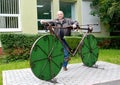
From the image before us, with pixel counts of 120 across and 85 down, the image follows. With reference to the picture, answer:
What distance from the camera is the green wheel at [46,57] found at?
23.7ft

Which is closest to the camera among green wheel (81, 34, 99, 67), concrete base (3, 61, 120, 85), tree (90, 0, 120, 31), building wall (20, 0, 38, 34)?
concrete base (3, 61, 120, 85)

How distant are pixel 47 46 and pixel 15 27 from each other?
9.34m

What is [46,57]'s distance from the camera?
7488 millimetres

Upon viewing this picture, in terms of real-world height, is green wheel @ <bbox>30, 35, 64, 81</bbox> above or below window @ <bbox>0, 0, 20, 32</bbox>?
below

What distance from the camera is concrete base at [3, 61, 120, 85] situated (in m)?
7.42

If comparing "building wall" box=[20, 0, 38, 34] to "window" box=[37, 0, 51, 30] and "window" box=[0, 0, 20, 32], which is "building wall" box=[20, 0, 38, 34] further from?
"window" box=[37, 0, 51, 30]

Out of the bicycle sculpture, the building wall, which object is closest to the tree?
the building wall

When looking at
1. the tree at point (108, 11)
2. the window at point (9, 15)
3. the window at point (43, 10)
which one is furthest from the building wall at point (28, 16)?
the tree at point (108, 11)

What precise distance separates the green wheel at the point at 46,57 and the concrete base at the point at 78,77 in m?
0.28

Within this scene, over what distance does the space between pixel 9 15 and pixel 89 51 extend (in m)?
7.77

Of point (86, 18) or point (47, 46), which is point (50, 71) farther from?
point (86, 18)

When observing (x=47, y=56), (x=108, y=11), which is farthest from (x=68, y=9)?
(x=47, y=56)

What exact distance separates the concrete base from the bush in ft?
14.5

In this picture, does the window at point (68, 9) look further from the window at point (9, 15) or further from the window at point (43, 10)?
the window at point (9, 15)
